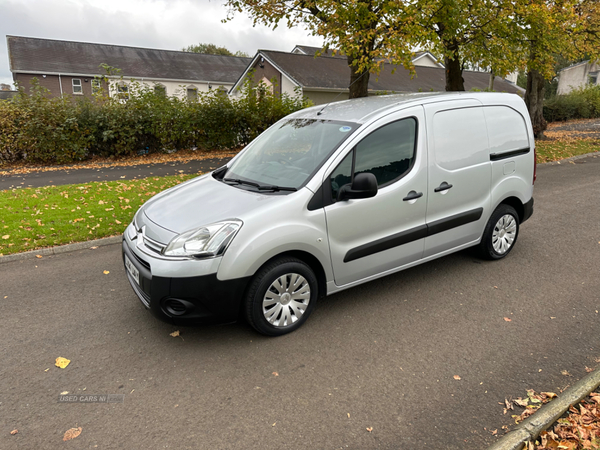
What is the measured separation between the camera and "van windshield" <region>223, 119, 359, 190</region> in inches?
157

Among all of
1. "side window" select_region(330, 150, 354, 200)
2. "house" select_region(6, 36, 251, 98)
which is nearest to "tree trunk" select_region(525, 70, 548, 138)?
"side window" select_region(330, 150, 354, 200)

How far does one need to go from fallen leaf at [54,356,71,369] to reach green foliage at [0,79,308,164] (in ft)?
40.5

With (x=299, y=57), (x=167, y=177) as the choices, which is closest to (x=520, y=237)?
(x=167, y=177)

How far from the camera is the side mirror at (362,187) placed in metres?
3.70

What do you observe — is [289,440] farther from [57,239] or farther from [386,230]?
[57,239]

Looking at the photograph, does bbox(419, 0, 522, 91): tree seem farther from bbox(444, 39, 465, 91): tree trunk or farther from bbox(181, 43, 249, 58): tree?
bbox(181, 43, 249, 58): tree

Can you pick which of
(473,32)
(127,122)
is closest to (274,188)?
(473,32)

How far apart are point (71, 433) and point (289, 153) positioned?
294 centimetres

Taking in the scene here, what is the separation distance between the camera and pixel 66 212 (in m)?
7.30

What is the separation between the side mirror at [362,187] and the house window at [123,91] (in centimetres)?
1378

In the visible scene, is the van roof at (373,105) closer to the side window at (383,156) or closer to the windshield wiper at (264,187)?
the side window at (383,156)

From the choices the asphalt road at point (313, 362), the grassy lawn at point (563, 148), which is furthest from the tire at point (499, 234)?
the grassy lawn at point (563, 148)

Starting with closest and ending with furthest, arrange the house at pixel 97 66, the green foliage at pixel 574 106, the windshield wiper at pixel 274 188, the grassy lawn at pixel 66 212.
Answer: the windshield wiper at pixel 274 188
the grassy lawn at pixel 66 212
the green foliage at pixel 574 106
the house at pixel 97 66

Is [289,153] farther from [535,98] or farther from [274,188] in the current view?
[535,98]
